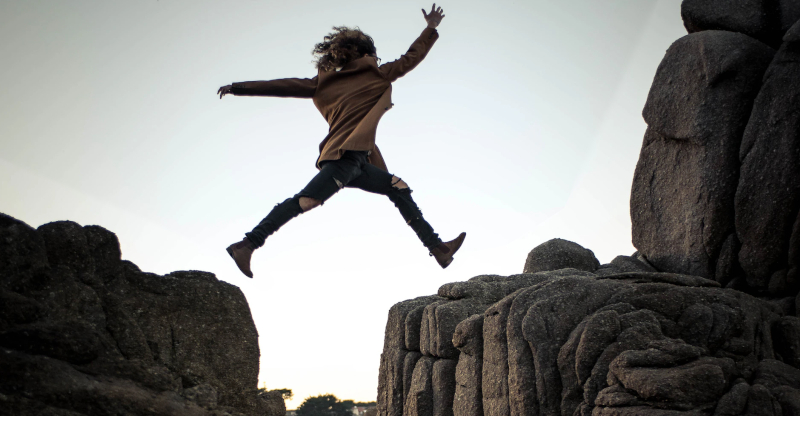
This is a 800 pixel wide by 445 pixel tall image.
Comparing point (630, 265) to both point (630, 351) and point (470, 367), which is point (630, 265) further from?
point (630, 351)

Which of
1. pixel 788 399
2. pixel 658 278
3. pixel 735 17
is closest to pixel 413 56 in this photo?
pixel 658 278

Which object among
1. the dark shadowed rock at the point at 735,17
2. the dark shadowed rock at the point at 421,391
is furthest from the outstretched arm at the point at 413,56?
the dark shadowed rock at the point at 735,17

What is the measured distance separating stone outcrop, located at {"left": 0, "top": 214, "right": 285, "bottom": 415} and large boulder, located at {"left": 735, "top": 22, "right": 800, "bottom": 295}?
24.7 ft

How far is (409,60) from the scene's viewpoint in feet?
21.5

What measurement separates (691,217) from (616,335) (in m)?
4.80

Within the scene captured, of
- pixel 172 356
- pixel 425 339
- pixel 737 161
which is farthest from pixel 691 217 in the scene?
pixel 172 356

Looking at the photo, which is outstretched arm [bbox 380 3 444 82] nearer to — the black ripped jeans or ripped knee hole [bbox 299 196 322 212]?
the black ripped jeans

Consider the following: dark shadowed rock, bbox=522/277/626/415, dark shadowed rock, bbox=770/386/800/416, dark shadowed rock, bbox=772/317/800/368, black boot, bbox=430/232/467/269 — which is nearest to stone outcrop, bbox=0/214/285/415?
black boot, bbox=430/232/467/269

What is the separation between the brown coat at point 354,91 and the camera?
638cm

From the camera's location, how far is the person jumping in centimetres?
621

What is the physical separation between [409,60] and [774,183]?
6398 mm

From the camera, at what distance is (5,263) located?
4.92 meters

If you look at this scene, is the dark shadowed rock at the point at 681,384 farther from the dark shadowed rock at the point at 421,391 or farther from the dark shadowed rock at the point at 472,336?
the dark shadowed rock at the point at 421,391

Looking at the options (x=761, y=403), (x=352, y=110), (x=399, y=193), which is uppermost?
(x=352, y=110)
